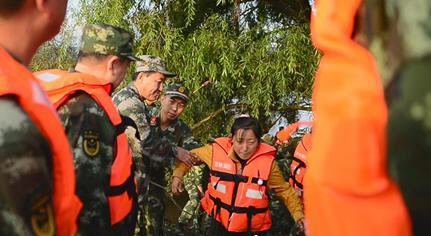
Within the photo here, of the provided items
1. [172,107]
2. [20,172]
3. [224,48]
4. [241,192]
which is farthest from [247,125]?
[20,172]

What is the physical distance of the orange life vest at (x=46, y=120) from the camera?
1274mm

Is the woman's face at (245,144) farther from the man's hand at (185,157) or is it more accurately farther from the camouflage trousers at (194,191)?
the camouflage trousers at (194,191)

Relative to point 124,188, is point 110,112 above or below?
above

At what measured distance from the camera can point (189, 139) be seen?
678cm

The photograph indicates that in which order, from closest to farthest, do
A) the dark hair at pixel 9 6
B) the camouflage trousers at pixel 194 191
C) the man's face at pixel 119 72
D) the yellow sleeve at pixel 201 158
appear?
the dark hair at pixel 9 6
the man's face at pixel 119 72
the yellow sleeve at pixel 201 158
the camouflage trousers at pixel 194 191

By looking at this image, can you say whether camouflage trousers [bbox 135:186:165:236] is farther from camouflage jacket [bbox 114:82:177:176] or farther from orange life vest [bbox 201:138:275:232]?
camouflage jacket [bbox 114:82:177:176]

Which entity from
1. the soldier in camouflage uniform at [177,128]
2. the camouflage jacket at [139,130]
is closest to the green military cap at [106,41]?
the camouflage jacket at [139,130]

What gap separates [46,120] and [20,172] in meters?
0.14

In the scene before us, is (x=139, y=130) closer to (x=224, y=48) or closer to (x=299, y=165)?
(x=299, y=165)

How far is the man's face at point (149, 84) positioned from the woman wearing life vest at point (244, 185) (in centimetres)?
81

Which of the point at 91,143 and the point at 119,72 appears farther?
the point at 119,72

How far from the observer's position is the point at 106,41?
352cm

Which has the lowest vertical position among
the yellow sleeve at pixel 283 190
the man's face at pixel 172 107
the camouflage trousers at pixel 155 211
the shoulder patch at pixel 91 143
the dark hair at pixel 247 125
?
the camouflage trousers at pixel 155 211

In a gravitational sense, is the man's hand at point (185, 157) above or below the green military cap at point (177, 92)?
below
